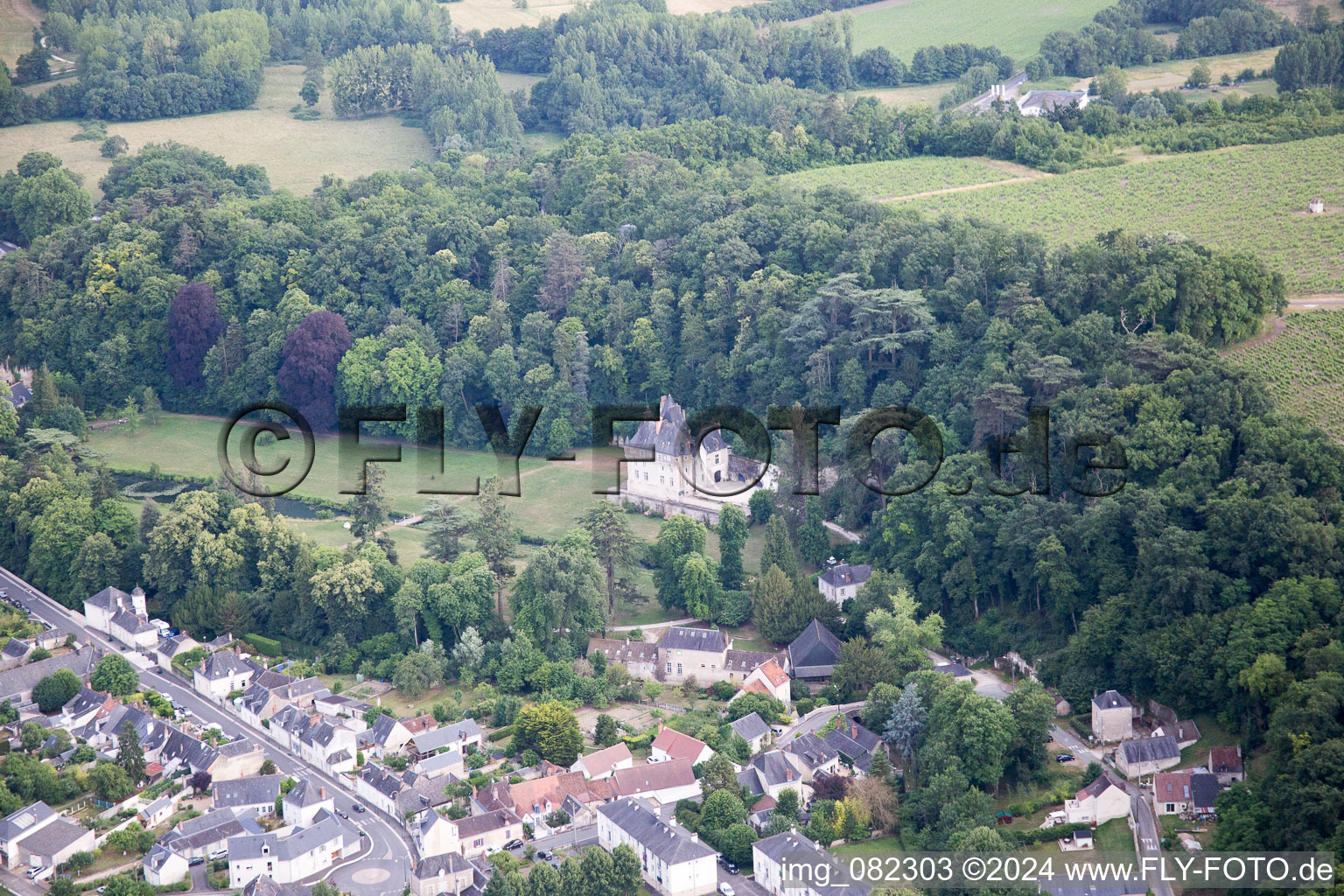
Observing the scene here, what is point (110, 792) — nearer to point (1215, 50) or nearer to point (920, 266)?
point (920, 266)

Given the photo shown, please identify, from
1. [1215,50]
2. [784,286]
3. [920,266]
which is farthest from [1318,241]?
[1215,50]

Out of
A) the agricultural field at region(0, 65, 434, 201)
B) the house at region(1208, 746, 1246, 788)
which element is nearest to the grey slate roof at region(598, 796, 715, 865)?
the house at region(1208, 746, 1246, 788)

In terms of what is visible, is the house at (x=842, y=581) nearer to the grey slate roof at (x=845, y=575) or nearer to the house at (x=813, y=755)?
the grey slate roof at (x=845, y=575)

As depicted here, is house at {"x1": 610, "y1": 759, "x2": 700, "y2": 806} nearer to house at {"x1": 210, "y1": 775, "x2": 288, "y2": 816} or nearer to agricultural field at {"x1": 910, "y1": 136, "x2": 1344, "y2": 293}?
house at {"x1": 210, "y1": 775, "x2": 288, "y2": 816}

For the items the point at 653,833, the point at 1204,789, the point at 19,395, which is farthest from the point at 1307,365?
the point at 19,395

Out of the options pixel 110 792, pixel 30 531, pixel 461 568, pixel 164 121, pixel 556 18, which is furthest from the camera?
pixel 556 18
